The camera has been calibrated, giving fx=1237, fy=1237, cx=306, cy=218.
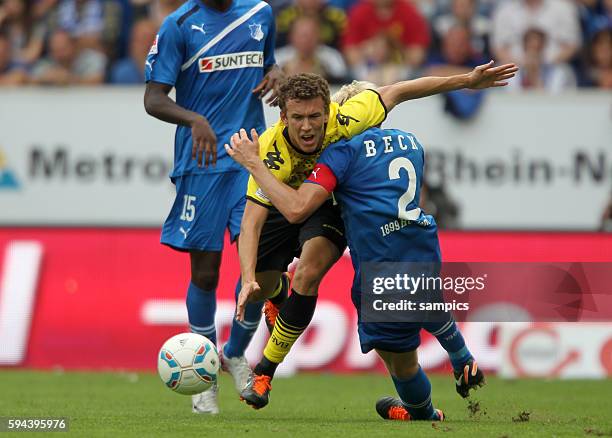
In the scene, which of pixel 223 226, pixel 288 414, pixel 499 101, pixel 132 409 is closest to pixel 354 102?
pixel 223 226

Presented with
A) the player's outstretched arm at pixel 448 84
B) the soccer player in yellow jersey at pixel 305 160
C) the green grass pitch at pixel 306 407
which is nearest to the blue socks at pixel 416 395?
the green grass pitch at pixel 306 407

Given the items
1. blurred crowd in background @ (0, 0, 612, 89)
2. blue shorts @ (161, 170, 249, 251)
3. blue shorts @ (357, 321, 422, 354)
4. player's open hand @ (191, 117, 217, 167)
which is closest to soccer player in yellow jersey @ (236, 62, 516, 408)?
blue shorts @ (357, 321, 422, 354)

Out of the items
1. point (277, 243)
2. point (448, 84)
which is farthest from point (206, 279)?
point (448, 84)

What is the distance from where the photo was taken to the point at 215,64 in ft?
27.4

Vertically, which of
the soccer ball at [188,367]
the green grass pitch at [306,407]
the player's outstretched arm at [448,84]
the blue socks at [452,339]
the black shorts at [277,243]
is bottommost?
the green grass pitch at [306,407]

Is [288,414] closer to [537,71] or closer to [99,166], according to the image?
[99,166]

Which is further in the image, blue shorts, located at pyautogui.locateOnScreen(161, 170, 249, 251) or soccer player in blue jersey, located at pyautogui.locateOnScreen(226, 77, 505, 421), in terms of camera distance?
blue shorts, located at pyautogui.locateOnScreen(161, 170, 249, 251)

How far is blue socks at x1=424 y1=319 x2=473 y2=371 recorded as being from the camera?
287 inches

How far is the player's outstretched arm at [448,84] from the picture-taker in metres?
7.48

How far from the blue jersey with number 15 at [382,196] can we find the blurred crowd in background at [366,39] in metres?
7.03

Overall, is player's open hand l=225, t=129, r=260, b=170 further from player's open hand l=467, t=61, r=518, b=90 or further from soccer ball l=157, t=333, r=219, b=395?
player's open hand l=467, t=61, r=518, b=90

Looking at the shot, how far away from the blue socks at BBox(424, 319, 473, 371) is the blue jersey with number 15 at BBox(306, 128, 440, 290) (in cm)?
41

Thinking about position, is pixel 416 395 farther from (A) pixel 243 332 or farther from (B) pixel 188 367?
(A) pixel 243 332

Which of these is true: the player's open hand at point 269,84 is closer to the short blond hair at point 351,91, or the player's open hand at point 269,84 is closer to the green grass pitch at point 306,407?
the short blond hair at point 351,91
